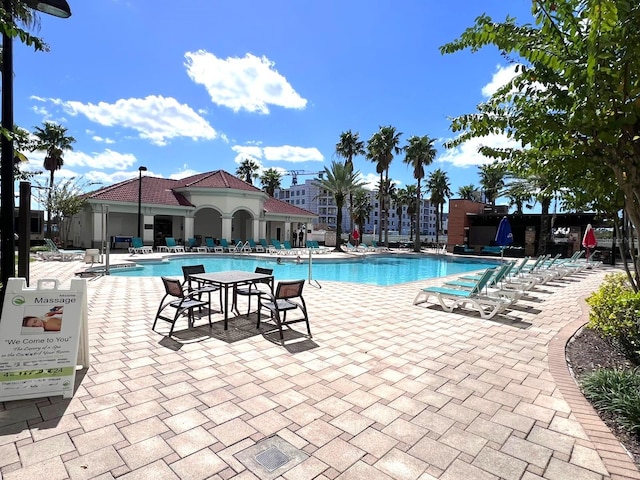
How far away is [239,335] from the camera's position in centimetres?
562

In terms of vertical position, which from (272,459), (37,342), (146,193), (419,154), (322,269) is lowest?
(322,269)

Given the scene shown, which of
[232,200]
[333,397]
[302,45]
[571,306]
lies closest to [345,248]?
[232,200]

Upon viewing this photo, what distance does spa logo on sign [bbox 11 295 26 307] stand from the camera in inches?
135

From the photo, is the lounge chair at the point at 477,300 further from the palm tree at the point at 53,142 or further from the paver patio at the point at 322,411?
the palm tree at the point at 53,142

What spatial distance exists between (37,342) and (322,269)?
16309 millimetres

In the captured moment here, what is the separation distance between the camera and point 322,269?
19.5m

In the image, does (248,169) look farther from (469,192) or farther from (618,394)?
(618,394)

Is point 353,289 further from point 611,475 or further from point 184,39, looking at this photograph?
point 184,39

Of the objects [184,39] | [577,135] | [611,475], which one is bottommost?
[611,475]

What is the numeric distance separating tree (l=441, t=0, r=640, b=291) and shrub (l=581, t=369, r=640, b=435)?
1.65 metres

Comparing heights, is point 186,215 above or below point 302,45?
below

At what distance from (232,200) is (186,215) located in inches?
145

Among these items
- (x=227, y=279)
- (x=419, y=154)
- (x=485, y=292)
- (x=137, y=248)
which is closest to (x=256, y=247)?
(x=137, y=248)

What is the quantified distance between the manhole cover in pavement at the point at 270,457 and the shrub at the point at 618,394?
2815mm
